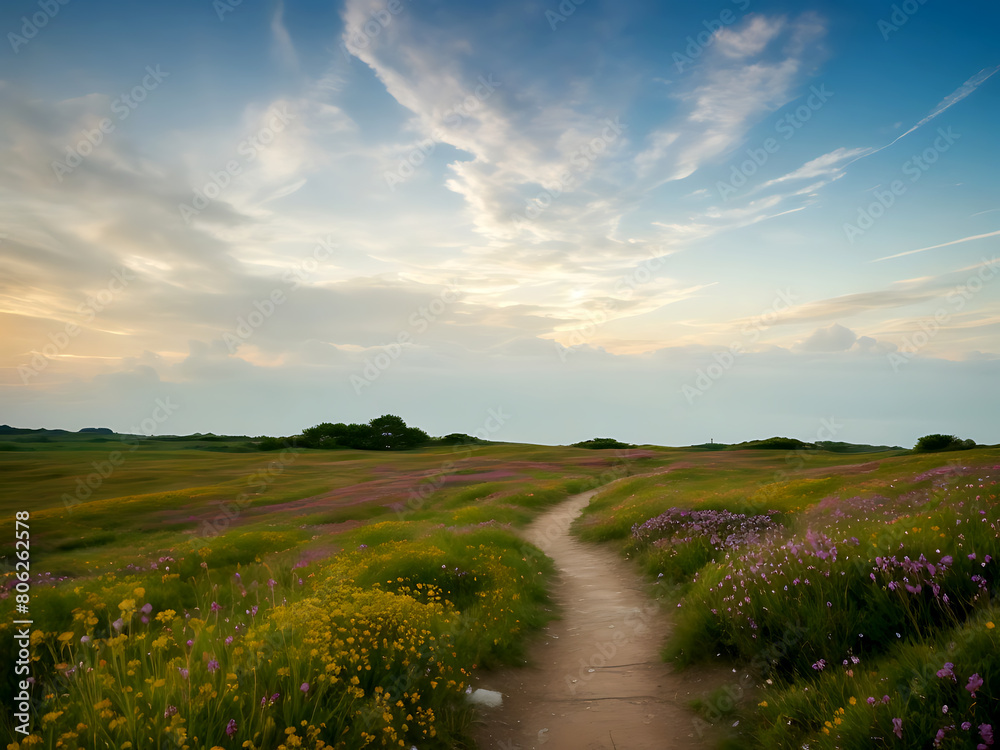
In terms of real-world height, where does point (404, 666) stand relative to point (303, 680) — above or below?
below

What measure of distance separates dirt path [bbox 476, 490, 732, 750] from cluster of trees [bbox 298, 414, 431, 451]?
112 metres

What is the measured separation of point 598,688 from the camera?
8.63 meters

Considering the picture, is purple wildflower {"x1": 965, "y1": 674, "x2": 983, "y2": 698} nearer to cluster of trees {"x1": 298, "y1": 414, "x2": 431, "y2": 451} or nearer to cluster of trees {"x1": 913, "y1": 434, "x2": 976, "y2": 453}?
cluster of trees {"x1": 913, "y1": 434, "x2": 976, "y2": 453}

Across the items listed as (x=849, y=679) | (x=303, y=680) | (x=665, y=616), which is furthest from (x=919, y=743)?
(x=665, y=616)

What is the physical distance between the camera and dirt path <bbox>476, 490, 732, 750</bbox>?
705cm

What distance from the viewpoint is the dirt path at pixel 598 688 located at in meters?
7.05

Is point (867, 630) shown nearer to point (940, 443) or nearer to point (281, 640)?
point (281, 640)

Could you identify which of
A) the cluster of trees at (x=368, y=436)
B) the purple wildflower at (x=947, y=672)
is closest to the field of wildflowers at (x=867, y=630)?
the purple wildflower at (x=947, y=672)

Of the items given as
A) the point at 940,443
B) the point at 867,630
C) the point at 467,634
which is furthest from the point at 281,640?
the point at 940,443

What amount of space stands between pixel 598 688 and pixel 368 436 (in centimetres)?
11906

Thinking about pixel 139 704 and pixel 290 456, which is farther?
pixel 290 456

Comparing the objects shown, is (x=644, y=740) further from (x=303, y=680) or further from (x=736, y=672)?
(x=303, y=680)

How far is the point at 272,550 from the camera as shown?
20047 millimetres

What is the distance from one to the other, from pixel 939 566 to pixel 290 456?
92.0 metres
